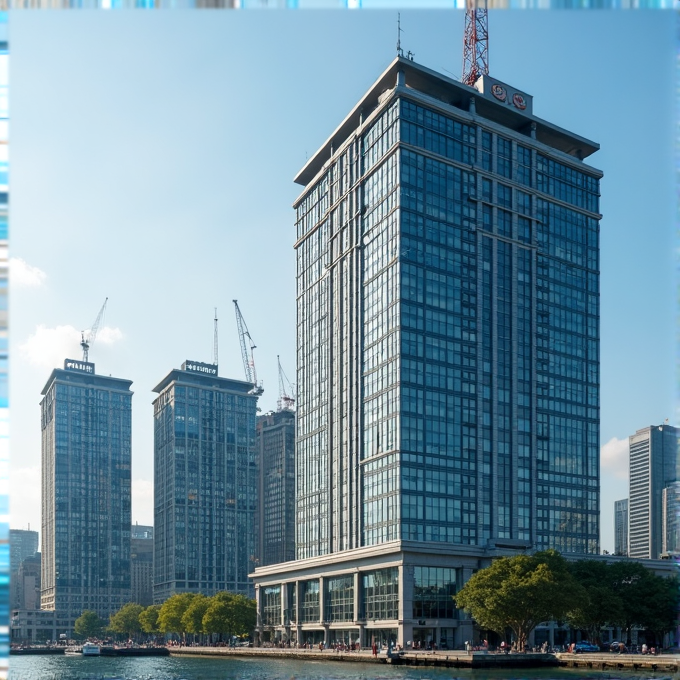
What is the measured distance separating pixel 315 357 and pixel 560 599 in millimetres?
53807

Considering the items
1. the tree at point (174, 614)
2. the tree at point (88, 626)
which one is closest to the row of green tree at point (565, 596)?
Result: the tree at point (174, 614)

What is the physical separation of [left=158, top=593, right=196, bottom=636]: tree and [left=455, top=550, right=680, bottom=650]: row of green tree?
2578 inches

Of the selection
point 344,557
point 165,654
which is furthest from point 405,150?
point 165,654

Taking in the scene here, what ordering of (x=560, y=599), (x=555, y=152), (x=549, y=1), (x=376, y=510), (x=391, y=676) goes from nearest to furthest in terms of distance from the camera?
(x=549, y=1)
(x=391, y=676)
(x=560, y=599)
(x=376, y=510)
(x=555, y=152)

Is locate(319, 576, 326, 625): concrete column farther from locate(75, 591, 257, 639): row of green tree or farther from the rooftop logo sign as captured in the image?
the rooftop logo sign

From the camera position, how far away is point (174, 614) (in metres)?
136

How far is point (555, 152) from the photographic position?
372 feet

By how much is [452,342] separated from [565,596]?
110 feet

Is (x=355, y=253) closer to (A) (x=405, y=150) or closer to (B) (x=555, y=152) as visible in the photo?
(A) (x=405, y=150)

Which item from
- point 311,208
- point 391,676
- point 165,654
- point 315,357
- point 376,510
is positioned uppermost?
point 311,208

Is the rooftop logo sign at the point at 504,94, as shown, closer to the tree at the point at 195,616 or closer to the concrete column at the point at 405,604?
the concrete column at the point at 405,604

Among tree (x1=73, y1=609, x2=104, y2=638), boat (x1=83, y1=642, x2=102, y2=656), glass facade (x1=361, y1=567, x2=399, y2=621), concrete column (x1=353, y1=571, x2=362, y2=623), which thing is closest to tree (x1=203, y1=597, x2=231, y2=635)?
boat (x1=83, y1=642, x2=102, y2=656)

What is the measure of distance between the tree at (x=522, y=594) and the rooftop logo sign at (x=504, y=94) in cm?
5563

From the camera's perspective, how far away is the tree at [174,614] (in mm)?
135375
